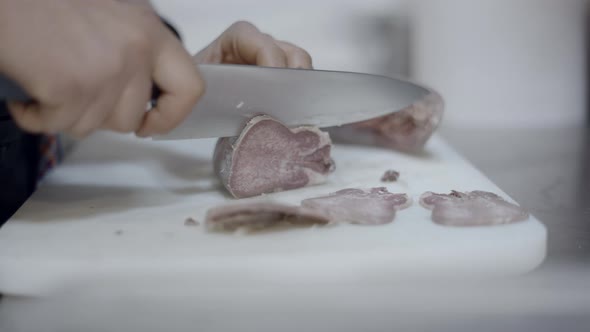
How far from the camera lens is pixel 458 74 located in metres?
2.91

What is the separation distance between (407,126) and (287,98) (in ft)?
1.62

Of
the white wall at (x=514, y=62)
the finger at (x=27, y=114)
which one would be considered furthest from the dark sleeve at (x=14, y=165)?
the white wall at (x=514, y=62)

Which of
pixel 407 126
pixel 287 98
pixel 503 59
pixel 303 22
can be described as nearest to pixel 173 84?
pixel 287 98

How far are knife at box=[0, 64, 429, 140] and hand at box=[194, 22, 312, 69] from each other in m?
0.13

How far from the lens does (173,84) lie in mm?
Result: 1353

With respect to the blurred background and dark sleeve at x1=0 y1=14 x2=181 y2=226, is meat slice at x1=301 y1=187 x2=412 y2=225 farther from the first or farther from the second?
the blurred background

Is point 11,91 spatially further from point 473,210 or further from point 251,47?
point 473,210

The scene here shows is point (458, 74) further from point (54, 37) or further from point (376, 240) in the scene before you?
point (54, 37)

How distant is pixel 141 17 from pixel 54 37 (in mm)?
188

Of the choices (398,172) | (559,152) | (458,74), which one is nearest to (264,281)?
(398,172)

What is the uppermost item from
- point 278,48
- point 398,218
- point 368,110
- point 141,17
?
point 141,17

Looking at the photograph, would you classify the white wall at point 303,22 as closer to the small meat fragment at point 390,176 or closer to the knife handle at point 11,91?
the small meat fragment at point 390,176

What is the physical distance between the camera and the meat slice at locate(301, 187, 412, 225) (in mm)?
1380

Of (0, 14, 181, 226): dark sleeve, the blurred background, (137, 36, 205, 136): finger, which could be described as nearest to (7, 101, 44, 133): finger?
(137, 36, 205, 136): finger
